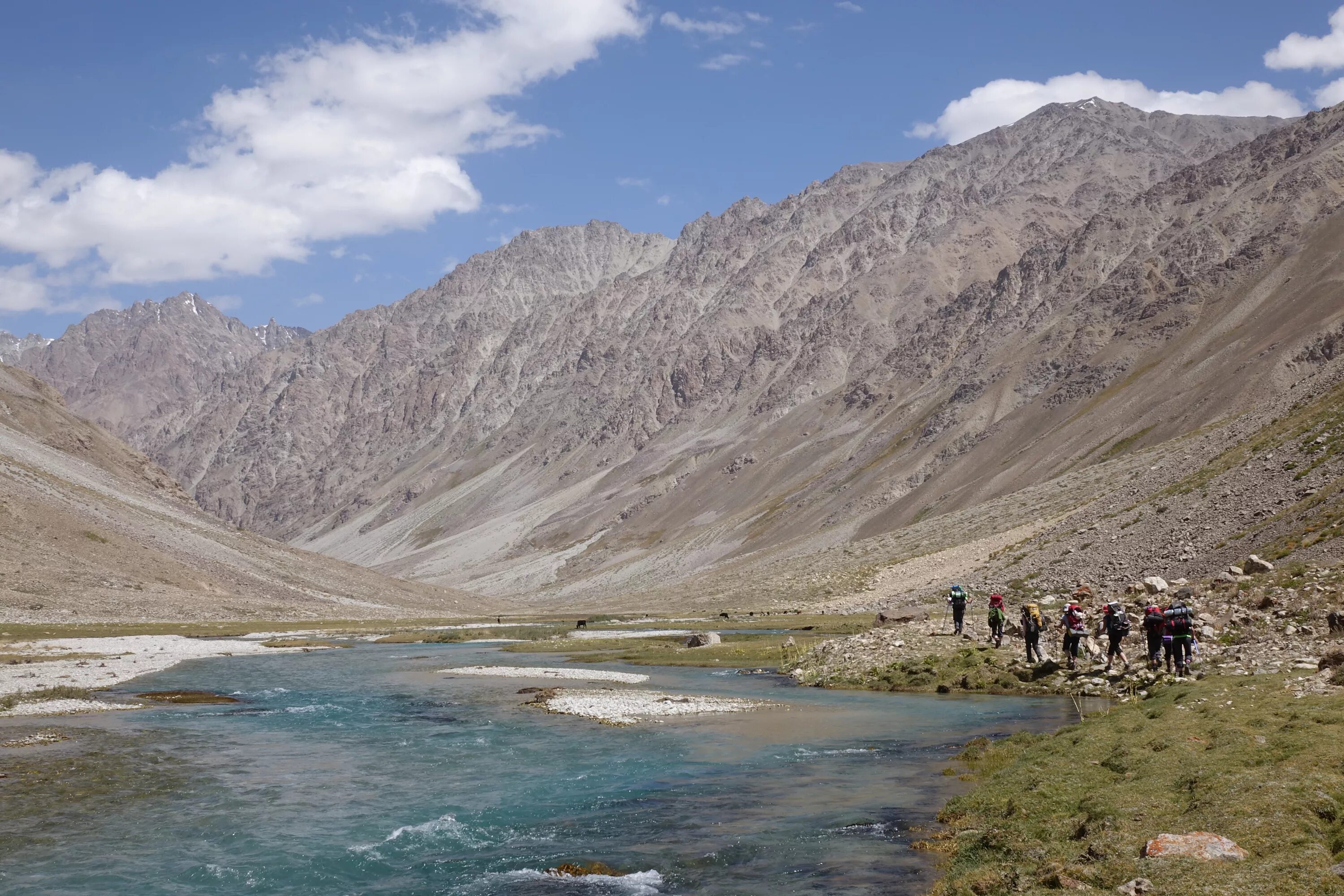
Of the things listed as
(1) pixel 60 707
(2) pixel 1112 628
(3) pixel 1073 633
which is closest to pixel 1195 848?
(2) pixel 1112 628

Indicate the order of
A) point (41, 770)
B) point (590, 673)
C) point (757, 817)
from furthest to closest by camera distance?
1. point (590, 673)
2. point (41, 770)
3. point (757, 817)

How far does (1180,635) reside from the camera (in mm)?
34062

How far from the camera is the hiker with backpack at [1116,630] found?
38906mm

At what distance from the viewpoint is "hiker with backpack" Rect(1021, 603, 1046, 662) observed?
1699 inches

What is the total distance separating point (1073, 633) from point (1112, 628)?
2.83 metres

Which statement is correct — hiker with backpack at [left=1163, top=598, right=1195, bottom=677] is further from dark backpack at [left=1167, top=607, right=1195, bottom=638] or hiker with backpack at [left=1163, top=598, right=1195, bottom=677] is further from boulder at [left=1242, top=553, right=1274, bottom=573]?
boulder at [left=1242, top=553, right=1274, bottom=573]

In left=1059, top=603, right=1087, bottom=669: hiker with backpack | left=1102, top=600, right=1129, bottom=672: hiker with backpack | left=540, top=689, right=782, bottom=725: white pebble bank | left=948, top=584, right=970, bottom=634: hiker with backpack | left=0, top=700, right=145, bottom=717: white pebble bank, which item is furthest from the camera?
left=948, top=584, right=970, bottom=634: hiker with backpack

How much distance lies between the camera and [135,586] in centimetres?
11425

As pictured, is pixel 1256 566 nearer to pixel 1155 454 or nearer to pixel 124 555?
pixel 1155 454

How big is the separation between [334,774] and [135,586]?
95.3 metres

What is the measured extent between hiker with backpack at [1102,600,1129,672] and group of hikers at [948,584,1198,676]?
0.08 ft

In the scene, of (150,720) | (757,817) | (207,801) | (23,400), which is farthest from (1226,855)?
(23,400)

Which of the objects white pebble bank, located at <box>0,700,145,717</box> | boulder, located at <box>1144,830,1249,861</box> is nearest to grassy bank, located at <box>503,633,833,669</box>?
white pebble bank, located at <box>0,700,145,717</box>

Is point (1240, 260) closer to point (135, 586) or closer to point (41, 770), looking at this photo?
point (135, 586)
